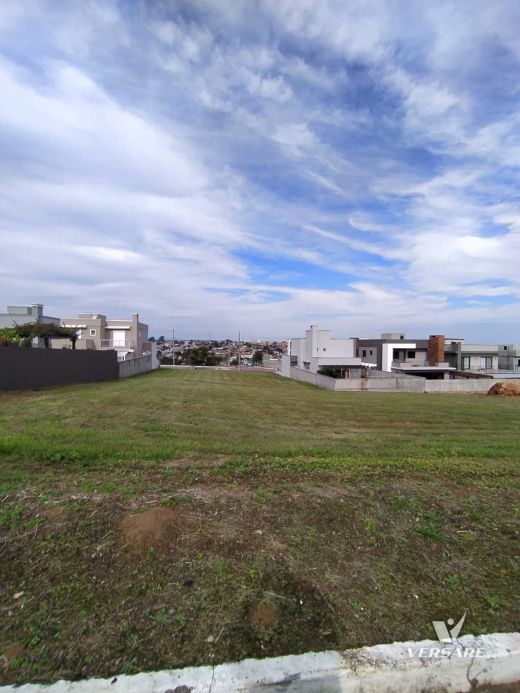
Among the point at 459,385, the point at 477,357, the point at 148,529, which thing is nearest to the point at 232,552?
the point at 148,529

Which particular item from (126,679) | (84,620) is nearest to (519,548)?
(126,679)

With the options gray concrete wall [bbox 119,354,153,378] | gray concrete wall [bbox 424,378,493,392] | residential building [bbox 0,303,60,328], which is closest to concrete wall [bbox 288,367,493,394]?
gray concrete wall [bbox 424,378,493,392]

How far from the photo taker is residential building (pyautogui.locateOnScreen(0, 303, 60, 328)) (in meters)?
46.6

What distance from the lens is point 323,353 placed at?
4078 cm

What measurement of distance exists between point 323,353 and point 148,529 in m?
38.7

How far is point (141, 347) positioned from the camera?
56.9m

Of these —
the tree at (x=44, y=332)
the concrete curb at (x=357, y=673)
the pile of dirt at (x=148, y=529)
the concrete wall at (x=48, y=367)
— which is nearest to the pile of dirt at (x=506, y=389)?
the concrete wall at (x=48, y=367)

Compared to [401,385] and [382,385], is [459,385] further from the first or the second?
[382,385]

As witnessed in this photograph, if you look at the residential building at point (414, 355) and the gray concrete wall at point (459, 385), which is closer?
the gray concrete wall at point (459, 385)

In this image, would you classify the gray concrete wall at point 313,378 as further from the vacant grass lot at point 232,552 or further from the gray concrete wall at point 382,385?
the vacant grass lot at point 232,552

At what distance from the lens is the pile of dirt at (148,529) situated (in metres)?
2.78

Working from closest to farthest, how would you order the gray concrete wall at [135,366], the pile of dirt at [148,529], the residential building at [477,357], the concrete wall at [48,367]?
1. the pile of dirt at [148,529]
2. the concrete wall at [48,367]
3. the gray concrete wall at [135,366]
4. the residential building at [477,357]

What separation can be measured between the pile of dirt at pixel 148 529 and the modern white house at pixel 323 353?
34.5m

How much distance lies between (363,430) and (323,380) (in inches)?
858
